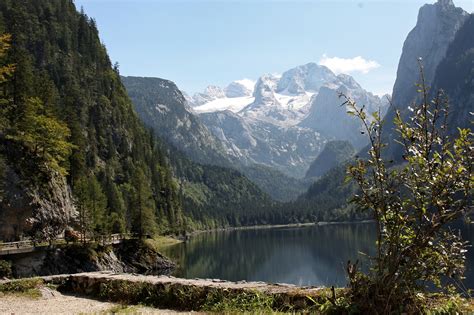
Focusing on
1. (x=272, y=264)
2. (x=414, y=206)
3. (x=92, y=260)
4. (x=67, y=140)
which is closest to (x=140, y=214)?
(x=67, y=140)

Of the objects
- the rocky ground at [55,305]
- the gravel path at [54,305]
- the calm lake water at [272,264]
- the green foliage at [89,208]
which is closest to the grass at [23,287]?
the rocky ground at [55,305]

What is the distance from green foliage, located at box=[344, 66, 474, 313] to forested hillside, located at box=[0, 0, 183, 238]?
99.1 feet

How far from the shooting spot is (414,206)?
10.6 metres

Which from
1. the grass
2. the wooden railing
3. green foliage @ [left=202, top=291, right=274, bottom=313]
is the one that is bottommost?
the wooden railing

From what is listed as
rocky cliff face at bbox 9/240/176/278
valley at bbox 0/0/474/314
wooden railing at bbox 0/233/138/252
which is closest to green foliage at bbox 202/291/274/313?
valley at bbox 0/0/474/314

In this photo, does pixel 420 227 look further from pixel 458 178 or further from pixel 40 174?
pixel 40 174

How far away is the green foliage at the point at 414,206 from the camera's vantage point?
10305 millimetres

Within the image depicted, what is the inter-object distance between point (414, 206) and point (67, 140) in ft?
300

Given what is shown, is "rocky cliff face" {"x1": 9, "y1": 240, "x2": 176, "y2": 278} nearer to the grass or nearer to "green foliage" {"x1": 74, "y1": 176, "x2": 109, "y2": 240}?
"green foliage" {"x1": 74, "y1": 176, "x2": 109, "y2": 240}

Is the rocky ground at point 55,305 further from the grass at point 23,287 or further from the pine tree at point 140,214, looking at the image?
the pine tree at point 140,214

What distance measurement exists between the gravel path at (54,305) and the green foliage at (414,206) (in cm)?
1086

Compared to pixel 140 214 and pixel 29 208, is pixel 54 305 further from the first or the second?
pixel 140 214

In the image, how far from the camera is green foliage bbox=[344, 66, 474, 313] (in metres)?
10.3

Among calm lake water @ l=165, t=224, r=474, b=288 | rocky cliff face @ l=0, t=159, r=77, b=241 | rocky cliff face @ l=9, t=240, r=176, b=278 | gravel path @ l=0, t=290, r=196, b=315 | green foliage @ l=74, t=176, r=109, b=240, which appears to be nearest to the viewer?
gravel path @ l=0, t=290, r=196, b=315
